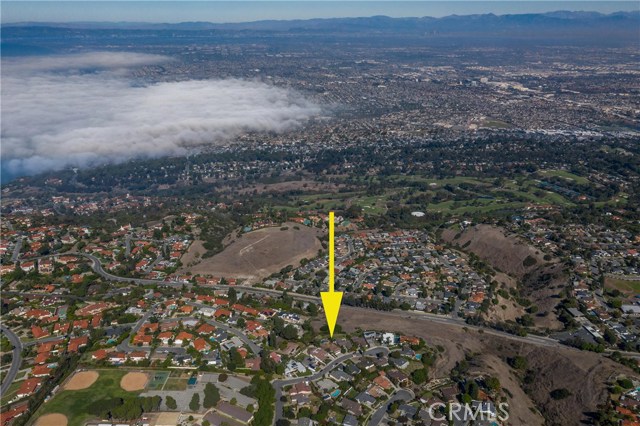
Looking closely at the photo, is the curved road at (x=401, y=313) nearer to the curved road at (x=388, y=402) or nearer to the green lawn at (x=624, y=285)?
the green lawn at (x=624, y=285)

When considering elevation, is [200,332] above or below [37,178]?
above

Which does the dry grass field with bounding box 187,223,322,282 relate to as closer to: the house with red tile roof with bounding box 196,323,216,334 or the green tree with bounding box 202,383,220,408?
the house with red tile roof with bounding box 196,323,216,334

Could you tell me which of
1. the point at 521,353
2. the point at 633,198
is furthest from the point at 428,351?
the point at 633,198

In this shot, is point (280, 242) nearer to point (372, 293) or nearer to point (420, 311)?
point (372, 293)

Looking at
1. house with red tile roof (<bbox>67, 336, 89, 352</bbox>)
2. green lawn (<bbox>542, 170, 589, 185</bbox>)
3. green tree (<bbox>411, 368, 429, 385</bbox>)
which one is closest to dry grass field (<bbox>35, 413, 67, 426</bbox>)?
house with red tile roof (<bbox>67, 336, 89, 352</bbox>)

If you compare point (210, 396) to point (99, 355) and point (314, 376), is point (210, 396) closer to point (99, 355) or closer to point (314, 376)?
point (314, 376)
